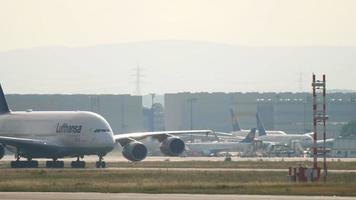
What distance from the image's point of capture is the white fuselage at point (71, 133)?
96688 mm

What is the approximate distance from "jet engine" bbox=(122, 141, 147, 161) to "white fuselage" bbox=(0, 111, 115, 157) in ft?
16.6

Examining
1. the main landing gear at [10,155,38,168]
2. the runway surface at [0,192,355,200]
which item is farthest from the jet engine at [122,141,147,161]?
the runway surface at [0,192,355,200]

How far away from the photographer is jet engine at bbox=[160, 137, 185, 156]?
10444cm

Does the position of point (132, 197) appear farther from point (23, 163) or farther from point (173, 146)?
point (173, 146)

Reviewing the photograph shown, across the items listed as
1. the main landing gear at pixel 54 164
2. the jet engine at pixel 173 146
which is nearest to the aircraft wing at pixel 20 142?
the main landing gear at pixel 54 164

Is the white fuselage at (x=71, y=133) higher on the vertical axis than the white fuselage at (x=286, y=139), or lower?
higher

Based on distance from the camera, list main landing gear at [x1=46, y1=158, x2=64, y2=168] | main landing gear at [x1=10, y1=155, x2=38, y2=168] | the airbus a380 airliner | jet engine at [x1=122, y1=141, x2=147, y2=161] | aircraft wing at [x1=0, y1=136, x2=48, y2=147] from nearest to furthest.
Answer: aircraft wing at [x1=0, y1=136, x2=48, y2=147], the airbus a380 airliner, main landing gear at [x1=10, y1=155, x2=38, y2=168], main landing gear at [x1=46, y1=158, x2=64, y2=168], jet engine at [x1=122, y1=141, x2=147, y2=161]

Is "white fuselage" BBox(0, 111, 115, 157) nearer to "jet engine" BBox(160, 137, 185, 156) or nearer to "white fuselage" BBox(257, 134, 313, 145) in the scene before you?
"jet engine" BBox(160, 137, 185, 156)

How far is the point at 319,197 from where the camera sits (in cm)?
5525

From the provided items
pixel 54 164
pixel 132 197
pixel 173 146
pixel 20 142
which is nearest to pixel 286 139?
pixel 173 146

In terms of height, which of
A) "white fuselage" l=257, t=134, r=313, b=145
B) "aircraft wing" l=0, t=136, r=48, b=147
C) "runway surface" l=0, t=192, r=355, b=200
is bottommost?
"runway surface" l=0, t=192, r=355, b=200

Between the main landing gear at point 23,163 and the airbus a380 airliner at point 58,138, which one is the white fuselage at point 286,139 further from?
the main landing gear at point 23,163

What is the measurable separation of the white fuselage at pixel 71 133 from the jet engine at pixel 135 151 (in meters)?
5.06

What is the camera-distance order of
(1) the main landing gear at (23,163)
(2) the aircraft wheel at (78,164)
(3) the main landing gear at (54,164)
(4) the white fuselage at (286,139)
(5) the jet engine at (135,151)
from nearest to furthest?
(1) the main landing gear at (23,163), (2) the aircraft wheel at (78,164), (3) the main landing gear at (54,164), (5) the jet engine at (135,151), (4) the white fuselage at (286,139)
